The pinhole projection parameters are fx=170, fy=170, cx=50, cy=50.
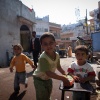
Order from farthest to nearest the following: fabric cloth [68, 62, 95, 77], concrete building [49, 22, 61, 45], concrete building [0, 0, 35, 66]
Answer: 1. concrete building [49, 22, 61, 45]
2. concrete building [0, 0, 35, 66]
3. fabric cloth [68, 62, 95, 77]

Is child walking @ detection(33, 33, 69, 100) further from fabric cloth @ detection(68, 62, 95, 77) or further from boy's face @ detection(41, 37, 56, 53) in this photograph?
fabric cloth @ detection(68, 62, 95, 77)

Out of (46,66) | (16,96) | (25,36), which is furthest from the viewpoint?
(25,36)

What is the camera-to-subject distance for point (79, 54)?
2793 millimetres

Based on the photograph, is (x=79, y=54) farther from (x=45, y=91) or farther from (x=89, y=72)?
(x=45, y=91)

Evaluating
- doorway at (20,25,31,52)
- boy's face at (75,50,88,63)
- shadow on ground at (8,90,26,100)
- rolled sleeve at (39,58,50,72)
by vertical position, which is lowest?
shadow on ground at (8,90,26,100)

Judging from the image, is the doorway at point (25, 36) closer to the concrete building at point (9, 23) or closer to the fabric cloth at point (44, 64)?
the concrete building at point (9, 23)

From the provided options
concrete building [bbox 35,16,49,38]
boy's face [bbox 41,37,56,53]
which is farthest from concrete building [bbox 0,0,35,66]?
concrete building [bbox 35,16,49,38]

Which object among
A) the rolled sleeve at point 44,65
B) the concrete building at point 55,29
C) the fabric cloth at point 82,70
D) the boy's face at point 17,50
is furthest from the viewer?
the concrete building at point 55,29

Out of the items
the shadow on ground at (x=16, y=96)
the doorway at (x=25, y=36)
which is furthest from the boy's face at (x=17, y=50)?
the doorway at (x=25, y=36)

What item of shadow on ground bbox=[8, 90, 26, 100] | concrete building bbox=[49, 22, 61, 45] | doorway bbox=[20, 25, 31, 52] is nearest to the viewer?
shadow on ground bbox=[8, 90, 26, 100]

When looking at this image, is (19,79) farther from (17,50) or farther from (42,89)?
(42,89)

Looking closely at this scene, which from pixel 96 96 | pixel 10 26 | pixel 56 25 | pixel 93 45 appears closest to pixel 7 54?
pixel 10 26

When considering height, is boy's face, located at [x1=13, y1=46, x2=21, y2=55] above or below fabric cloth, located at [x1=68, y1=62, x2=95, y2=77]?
above

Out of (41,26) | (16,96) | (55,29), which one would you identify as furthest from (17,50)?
(55,29)
